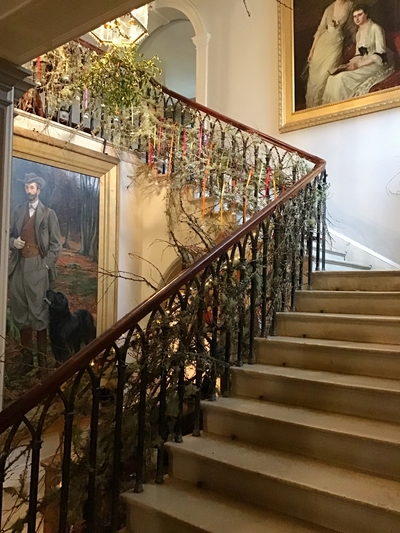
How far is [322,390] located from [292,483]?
0.63m

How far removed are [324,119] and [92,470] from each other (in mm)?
5177

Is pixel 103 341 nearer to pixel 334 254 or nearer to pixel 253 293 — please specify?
pixel 253 293

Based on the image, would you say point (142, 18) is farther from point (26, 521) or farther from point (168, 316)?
point (26, 521)

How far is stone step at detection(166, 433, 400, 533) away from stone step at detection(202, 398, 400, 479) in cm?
5

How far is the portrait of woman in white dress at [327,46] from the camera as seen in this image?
572cm

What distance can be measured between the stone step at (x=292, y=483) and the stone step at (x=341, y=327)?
0.98 metres

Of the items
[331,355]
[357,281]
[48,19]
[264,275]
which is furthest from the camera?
[357,281]

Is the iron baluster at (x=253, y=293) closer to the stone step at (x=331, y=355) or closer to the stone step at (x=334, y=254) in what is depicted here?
the stone step at (x=331, y=355)

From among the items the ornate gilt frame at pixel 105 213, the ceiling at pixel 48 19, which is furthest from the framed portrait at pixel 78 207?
the ceiling at pixel 48 19

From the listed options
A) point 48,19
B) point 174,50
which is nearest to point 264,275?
point 48,19

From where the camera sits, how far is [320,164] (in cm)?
389

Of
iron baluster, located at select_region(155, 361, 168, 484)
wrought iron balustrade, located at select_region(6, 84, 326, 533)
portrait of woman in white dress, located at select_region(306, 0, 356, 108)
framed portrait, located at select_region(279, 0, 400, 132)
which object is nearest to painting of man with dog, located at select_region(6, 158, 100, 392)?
wrought iron balustrade, located at select_region(6, 84, 326, 533)

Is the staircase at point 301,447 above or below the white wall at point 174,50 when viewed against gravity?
below

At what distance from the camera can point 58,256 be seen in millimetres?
4758
